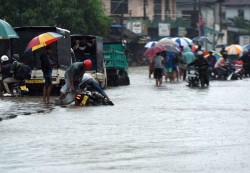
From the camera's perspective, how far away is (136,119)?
18.2 m

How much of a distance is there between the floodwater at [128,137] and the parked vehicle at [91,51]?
832 centimetres

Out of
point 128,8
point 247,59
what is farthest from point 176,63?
point 128,8

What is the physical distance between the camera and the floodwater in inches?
439

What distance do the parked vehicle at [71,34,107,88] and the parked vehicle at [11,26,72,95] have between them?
11.6 feet

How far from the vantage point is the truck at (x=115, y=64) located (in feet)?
117

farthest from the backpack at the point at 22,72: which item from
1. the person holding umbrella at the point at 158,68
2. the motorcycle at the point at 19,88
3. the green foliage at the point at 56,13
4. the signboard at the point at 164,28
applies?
the signboard at the point at 164,28

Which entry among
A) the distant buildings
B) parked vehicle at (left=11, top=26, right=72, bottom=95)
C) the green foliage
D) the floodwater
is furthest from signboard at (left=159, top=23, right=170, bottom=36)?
the floodwater

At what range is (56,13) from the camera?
48469 millimetres

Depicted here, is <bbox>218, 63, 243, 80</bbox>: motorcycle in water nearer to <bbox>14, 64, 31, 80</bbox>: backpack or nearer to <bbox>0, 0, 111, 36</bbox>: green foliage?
<bbox>0, 0, 111, 36</bbox>: green foliage

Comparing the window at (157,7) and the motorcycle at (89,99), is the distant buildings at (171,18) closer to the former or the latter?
the window at (157,7)

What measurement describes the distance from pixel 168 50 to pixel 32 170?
29.3m

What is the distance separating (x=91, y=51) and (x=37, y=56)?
16.0 ft

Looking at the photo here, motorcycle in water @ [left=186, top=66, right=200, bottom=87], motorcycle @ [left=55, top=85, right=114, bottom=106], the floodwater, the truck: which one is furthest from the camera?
the truck

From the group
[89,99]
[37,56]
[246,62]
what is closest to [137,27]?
[246,62]
